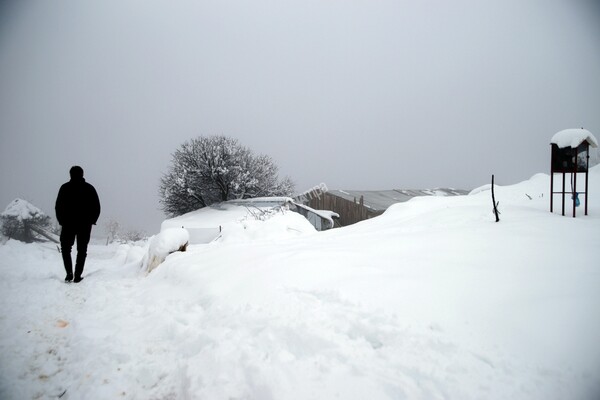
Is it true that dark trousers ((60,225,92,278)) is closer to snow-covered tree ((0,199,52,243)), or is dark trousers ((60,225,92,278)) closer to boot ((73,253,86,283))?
boot ((73,253,86,283))

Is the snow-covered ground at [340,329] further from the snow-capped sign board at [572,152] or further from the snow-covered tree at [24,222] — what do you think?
the snow-covered tree at [24,222]

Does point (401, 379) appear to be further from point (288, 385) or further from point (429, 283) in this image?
point (429, 283)

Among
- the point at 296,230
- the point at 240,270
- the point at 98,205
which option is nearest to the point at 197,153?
the point at 296,230

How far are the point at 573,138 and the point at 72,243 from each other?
9.64 m

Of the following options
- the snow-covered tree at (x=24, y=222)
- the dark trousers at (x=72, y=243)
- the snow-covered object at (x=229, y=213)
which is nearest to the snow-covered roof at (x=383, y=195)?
the snow-covered object at (x=229, y=213)

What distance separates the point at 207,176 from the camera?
23562mm

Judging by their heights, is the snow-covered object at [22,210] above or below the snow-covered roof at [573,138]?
below

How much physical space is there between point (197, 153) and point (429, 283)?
24077mm

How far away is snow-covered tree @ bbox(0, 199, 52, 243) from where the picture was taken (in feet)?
54.6

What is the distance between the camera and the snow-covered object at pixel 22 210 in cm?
1692

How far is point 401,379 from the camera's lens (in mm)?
1564

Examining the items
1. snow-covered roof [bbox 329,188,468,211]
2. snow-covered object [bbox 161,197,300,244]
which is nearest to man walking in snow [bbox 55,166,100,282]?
snow-covered object [bbox 161,197,300,244]

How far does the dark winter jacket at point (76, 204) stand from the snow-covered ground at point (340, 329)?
1365mm

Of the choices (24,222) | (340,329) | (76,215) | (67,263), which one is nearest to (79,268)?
(67,263)
